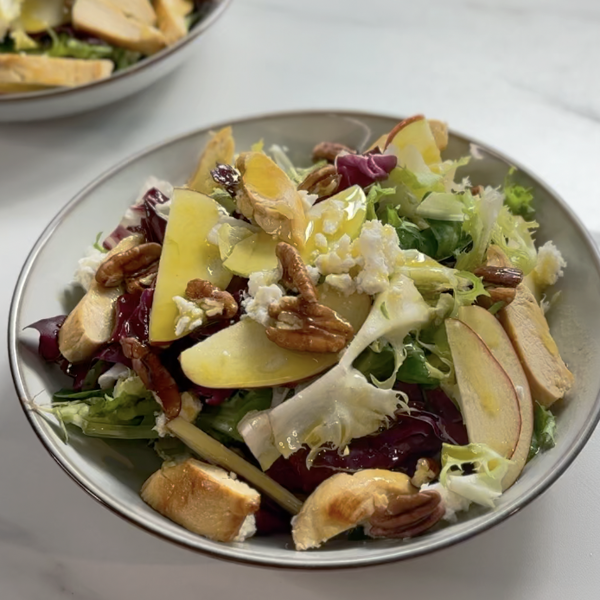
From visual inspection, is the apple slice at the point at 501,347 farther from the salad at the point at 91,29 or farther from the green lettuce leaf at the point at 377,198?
the salad at the point at 91,29

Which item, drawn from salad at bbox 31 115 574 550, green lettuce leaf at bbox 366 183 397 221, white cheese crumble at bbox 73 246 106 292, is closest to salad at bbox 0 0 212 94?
white cheese crumble at bbox 73 246 106 292

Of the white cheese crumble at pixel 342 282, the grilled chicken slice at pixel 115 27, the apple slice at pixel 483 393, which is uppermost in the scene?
the grilled chicken slice at pixel 115 27

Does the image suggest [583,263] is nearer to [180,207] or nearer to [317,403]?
[317,403]

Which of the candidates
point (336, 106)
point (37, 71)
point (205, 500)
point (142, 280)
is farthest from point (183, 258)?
point (336, 106)

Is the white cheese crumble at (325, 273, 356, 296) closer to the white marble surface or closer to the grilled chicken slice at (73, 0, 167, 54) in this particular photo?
the white marble surface

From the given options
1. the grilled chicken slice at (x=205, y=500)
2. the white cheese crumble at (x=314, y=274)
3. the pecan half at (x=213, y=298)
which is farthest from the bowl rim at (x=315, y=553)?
the white cheese crumble at (x=314, y=274)

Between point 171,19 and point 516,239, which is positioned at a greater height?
point 171,19

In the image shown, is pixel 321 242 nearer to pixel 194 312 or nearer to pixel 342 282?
pixel 342 282
